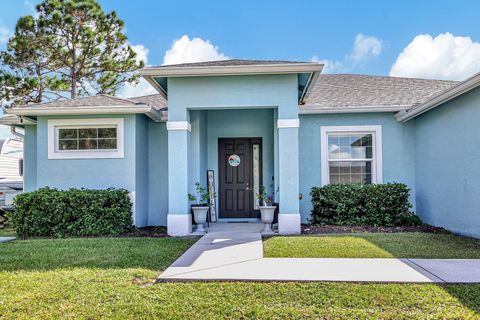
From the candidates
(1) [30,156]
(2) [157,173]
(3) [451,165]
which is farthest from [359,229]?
(1) [30,156]

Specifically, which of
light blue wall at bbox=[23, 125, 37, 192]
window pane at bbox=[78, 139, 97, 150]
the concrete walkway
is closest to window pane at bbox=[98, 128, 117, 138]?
window pane at bbox=[78, 139, 97, 150]

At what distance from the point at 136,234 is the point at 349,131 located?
594 cm

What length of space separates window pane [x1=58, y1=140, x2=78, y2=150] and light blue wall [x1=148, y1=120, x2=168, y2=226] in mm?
1832

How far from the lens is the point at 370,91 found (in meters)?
10.4

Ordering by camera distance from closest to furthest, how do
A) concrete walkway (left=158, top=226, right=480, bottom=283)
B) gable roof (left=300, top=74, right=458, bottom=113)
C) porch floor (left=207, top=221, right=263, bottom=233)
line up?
concrete walkway (left=158, top=226, right=480, bottom=283) → porch floor (left=207, top=221, right=263, bottom=233) → gable roof (left=300, top=74, right=458, bottom=113)

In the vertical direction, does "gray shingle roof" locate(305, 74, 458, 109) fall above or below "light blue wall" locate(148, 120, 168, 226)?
above

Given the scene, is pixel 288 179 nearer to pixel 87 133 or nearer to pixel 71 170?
pixel 87 133

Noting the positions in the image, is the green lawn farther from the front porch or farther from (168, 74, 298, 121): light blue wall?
the front porch

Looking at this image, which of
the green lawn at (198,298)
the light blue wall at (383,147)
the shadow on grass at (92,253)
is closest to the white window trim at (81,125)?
the shadow on grass at (92,253)

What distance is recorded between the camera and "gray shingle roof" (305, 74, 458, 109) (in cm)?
934

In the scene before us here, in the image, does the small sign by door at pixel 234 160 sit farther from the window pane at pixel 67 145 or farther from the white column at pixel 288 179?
the window pane at pixel 67 145

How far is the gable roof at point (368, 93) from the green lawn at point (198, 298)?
5.91 metres

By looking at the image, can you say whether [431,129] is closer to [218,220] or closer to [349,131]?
[349,131]

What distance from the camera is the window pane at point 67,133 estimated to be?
8734 millimetres
